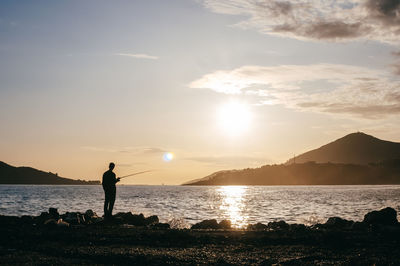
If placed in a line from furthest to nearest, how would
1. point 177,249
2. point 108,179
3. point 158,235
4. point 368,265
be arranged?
point 108,179, point 158,235, point 177,249, point 368,265

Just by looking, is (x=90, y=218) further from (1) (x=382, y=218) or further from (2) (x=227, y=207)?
(2) (x=227, y=207)

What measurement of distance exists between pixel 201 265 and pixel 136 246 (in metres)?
3.45

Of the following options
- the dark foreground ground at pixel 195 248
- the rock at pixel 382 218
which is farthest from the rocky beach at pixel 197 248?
the rock at pixel 382 218

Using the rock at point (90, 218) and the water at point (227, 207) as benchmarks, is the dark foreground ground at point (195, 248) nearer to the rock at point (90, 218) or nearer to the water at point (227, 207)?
the rock at point (90, 218)

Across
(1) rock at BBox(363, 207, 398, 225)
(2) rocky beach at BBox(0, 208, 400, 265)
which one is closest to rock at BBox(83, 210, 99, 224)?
(2) rocky beach at BBox(0, 208, 400, 265)

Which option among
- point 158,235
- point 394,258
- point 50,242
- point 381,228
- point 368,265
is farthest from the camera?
point 381,228

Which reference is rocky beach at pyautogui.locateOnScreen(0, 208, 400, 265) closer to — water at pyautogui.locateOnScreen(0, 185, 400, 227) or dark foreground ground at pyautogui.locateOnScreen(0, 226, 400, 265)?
dark foreground ground at pyautogui.locateOnScreen(0, 226, 400, 265)

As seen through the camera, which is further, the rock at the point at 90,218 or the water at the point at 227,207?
the water at the point at 227,207

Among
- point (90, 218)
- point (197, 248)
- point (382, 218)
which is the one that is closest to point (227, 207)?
point (90, 218)

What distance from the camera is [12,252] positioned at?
12.3 metres

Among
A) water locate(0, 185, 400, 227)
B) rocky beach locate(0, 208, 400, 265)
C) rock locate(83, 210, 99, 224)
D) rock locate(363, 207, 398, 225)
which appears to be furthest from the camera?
water locate(0, 185, 400, 227)

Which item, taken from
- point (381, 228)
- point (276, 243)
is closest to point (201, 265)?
point (276, 243)

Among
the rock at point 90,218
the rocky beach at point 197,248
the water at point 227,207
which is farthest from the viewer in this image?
the water at point 227,207

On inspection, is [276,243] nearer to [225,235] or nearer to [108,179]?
[225,235]
